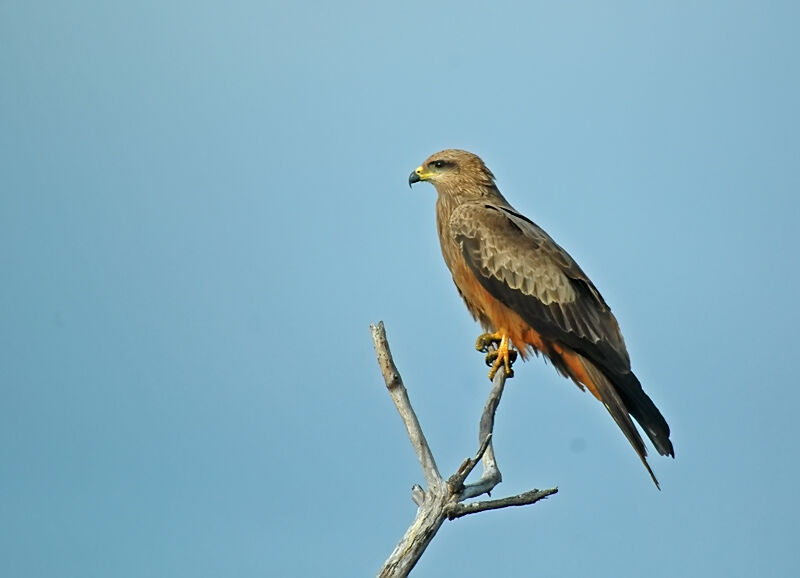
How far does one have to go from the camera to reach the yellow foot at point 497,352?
30.3ft

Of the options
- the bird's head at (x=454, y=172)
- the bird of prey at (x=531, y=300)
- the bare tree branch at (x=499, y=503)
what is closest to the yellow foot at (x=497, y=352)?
the bird of prey at (x=531, y=300)

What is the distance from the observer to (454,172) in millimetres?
10555

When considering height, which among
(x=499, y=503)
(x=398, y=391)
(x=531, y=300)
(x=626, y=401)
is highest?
(x=531, y=300)

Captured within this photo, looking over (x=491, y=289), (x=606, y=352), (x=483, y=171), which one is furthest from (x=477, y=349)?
(x=483, y=171)

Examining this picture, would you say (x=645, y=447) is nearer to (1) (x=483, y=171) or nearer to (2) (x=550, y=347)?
(2) (x=550, y=347)

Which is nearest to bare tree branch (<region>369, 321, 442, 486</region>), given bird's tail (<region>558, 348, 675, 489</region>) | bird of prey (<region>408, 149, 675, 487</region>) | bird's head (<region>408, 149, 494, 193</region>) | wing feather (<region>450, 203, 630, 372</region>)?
bird's tail (<region>558, 348, 675, 489</region>)

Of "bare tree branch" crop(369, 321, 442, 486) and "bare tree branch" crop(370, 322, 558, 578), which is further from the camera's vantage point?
"bare tree branch" crop(369, 321, 442, 486)

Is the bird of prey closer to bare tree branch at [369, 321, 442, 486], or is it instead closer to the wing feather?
the wing feather

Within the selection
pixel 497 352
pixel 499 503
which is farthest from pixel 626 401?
pixel 499 503

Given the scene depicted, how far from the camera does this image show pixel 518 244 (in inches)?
385

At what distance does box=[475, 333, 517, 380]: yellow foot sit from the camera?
9.23 metres

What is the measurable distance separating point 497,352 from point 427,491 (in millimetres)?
2797

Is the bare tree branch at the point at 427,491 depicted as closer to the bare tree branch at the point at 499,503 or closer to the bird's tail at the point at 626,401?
the bare tree branch at the point at 499,503

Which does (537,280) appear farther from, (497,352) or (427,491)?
(427,491)
